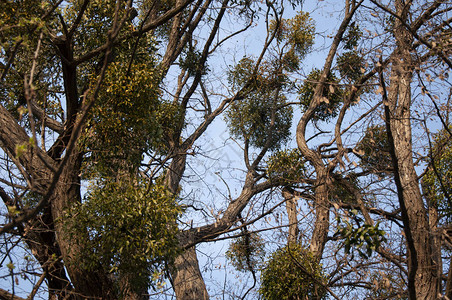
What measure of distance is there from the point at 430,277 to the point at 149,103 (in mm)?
3923

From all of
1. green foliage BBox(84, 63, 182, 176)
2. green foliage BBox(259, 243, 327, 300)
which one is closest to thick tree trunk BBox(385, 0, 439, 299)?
green foliage BBox(259, 243, 327, 300)

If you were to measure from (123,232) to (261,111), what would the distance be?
228 inches

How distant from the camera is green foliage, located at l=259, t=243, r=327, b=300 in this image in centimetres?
706

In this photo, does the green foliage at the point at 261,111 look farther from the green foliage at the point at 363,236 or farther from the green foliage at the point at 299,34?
the green foliage at the point at 363,236

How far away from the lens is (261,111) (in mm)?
10438

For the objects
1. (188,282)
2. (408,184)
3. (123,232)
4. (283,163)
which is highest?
(283,163)

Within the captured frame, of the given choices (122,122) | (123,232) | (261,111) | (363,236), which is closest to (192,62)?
(261,111)

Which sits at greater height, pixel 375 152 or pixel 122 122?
pixel 375 152

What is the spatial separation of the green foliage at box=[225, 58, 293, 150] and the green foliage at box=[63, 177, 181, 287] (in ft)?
16.6

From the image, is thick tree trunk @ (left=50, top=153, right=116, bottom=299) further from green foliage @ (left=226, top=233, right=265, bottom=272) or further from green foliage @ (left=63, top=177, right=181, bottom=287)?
green foliage @ (left=226, top=233, right=265, bottom=272)

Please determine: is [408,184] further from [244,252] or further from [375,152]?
[244,252]

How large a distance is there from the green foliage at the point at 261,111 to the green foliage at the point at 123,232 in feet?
16.6

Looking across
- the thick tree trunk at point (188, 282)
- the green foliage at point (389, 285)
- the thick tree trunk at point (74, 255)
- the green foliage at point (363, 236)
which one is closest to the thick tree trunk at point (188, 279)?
the thick tree trunk at point (188, 282)

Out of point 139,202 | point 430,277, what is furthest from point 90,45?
point 430,277
